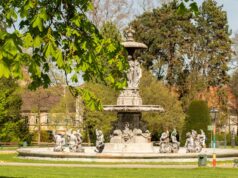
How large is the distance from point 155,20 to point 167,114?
1292 centimetres

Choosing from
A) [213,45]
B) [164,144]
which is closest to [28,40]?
[164,144]

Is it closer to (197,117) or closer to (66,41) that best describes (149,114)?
(197,117)

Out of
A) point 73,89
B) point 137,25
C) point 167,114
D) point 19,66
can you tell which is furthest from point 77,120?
point 19,66

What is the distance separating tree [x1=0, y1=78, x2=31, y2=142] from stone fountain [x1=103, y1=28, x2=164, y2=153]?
2652 centimetres

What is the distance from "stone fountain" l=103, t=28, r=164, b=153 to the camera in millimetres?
38531

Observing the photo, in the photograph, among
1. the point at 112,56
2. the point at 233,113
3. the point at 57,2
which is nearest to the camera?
the point at 57,2

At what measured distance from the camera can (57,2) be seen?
41.9ft

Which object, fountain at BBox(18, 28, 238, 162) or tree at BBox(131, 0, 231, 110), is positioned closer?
fountain at BBox(18, 28, 238, 162)

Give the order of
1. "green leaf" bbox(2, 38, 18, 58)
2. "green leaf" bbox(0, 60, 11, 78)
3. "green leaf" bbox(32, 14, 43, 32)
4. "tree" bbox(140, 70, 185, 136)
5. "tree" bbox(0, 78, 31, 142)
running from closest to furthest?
"green leaf" bbox(0, 60, 11, 78)
"green leaf" bbox(2, 38, 18, 58)
"green leaf" bbox(32, 14, 43, 32)
"tree" bbox(140, 70, 185, 136)
"tree" bbox(0, 78, 31, 142)

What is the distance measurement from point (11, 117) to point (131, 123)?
29.6 m

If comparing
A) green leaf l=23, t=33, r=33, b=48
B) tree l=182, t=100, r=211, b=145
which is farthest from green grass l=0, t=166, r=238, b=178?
tree l=182, t=100, r=211, b=145

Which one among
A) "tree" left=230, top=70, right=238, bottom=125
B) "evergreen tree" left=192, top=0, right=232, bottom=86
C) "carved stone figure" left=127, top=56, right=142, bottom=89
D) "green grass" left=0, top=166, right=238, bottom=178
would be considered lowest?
"green grass" left=0, top=166, right=238, bottom=178

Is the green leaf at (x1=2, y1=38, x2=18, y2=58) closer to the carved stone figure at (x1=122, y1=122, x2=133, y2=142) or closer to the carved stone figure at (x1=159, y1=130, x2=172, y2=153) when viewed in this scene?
the carved stone figure at (x1=159, y1=130, x2=172, y2=153)

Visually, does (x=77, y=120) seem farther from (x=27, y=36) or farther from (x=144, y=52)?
(x=27, y=36)
